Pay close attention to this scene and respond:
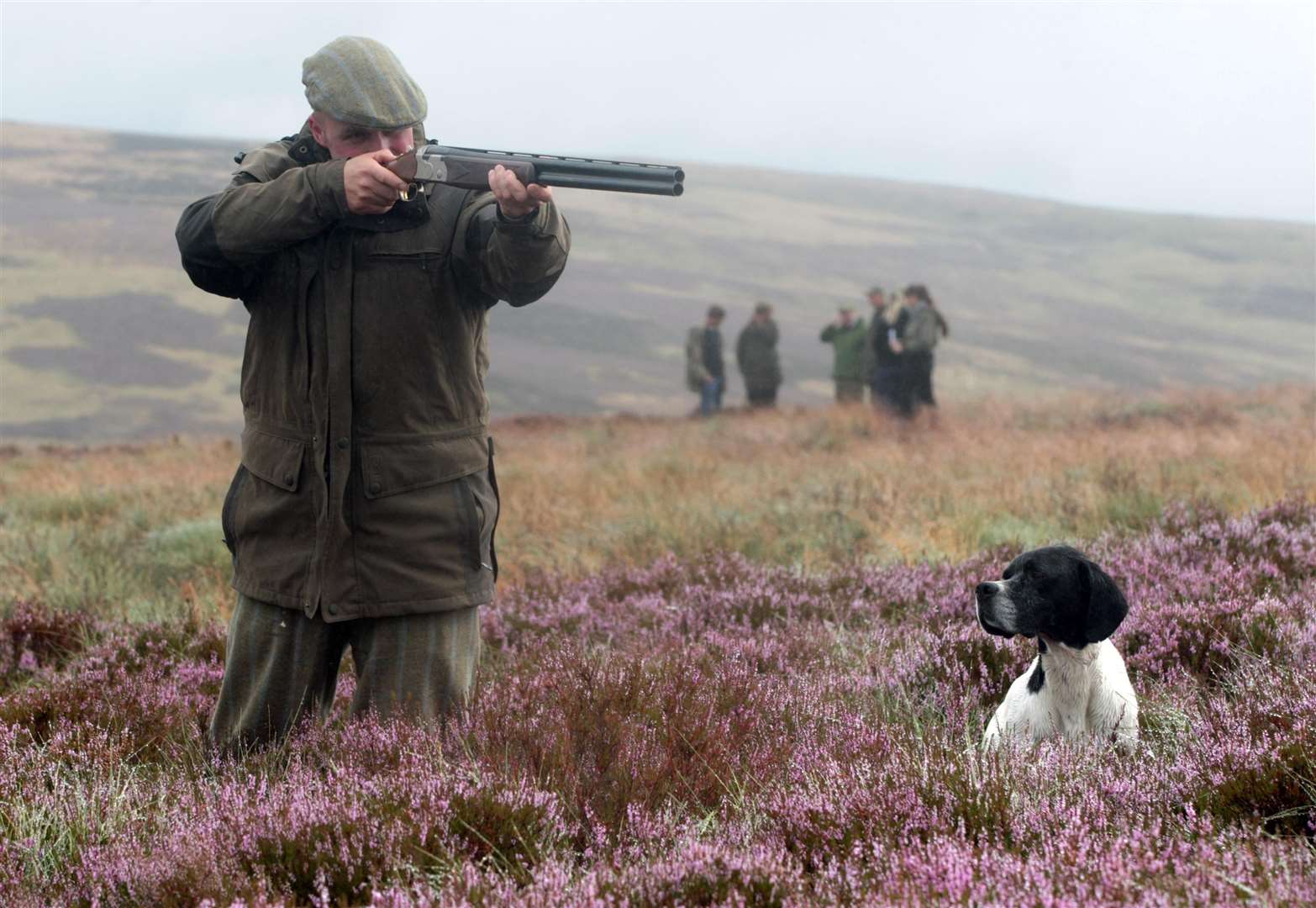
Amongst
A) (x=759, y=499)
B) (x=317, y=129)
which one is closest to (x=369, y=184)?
(x=317, y=129)

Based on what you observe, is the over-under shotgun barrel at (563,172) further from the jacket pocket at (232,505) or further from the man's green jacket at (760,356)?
the man's green jacket at (760,356)

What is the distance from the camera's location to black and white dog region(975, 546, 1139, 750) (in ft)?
11.7

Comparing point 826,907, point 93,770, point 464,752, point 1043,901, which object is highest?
point 1043,901

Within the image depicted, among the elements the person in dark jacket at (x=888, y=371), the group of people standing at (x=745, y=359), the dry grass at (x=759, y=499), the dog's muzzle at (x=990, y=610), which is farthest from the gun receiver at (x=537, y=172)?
the group of people standing at (x=745, y=359)

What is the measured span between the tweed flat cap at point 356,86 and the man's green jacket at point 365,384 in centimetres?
17

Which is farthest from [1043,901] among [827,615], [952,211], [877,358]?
[952,211]

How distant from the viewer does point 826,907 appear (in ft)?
7.92

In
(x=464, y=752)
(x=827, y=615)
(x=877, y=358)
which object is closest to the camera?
Answer: (x=464, y=752)

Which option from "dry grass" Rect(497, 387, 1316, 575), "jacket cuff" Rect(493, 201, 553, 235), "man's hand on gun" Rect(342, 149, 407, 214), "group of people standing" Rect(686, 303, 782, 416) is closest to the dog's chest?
"jacket cuff" Rect(493, 201, 553, 235)

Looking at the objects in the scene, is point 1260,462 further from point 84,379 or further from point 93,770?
point 84,379

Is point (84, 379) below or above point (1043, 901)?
below

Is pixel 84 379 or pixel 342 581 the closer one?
pixel 342 581

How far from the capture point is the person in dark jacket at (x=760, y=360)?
83.2 feet

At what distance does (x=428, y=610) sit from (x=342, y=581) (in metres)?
0.25
